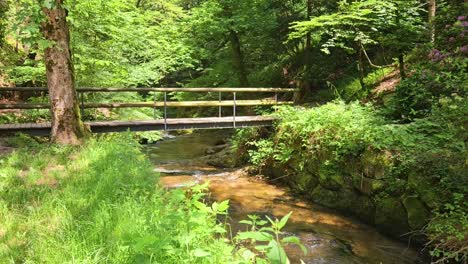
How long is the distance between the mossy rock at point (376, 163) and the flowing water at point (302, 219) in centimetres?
108

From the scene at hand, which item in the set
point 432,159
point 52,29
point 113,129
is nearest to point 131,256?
point 432,159

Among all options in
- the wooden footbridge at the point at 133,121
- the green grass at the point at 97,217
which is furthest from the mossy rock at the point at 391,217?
the wooden footbridge at the point at 133,121

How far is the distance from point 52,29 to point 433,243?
7.82 m

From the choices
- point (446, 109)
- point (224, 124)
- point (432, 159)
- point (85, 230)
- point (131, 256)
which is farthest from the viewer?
point (224, 124)

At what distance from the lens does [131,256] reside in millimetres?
2666

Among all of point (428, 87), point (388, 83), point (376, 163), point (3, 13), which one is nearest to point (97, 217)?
point (376, 163)

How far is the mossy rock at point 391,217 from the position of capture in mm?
6727

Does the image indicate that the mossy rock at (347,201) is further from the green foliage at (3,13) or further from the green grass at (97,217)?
the green foliage at (3,13)

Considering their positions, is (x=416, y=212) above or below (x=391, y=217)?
above

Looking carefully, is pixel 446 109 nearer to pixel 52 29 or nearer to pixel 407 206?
pixel 407 206

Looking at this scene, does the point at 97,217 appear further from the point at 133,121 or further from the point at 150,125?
the point at 150,125

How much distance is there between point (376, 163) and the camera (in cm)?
750

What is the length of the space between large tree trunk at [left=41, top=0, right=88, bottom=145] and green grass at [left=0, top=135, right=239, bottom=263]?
1.52 metres

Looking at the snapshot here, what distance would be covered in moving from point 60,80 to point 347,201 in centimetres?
670
